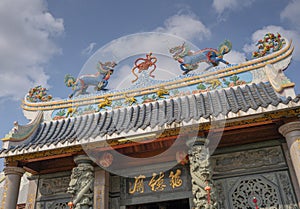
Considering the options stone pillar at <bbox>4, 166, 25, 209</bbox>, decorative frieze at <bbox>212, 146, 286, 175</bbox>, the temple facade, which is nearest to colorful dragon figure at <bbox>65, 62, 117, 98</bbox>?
the temple facade

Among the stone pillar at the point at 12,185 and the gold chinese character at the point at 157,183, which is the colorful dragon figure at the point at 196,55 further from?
the stone pillar at the point at 12,185

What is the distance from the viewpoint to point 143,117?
7.88 meters

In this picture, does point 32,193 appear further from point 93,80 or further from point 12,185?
point 93,80

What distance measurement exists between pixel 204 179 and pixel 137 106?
4055 millimetres

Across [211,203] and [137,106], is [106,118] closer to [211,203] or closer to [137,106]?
[137,106]

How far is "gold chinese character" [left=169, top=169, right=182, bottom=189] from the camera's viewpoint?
6.63m

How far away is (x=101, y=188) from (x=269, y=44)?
22.3 feet

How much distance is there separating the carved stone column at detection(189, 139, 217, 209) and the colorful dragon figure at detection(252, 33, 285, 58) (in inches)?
185

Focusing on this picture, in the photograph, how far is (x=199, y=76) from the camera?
9.34 m

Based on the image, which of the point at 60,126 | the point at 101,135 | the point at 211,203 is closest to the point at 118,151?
the point at 101,135

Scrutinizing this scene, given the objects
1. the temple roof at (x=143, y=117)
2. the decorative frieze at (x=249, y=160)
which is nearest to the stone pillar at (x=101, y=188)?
the temple roof at (x=143, y=117)

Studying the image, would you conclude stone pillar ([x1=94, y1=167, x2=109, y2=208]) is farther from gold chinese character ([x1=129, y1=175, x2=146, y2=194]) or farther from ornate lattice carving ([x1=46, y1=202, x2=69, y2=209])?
ornate lattice carving ([x1=46, y1=202, x2=69, y2=209])

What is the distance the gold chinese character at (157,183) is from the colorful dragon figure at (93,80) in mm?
4716

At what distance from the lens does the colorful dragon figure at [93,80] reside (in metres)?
10.5
